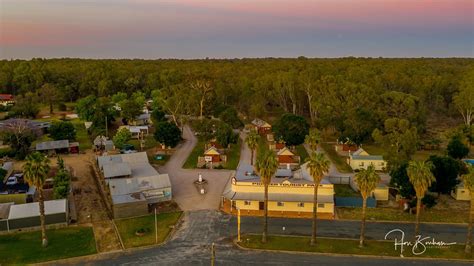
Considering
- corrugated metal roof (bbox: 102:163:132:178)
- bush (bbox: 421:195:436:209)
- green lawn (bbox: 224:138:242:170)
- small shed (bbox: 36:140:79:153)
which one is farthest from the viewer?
small shed (bbox: 36:140:79:153)

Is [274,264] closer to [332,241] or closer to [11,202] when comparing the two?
[332,241]

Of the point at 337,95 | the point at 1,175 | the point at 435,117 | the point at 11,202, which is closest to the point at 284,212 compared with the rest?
the point at 11,202

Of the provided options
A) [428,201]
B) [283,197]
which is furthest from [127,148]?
[428,201]

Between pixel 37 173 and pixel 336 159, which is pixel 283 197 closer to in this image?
pixel 37 173

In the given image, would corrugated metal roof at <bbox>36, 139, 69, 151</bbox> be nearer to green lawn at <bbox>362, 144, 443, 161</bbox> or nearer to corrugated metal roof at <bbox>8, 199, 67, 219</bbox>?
corrugated metal roof at <bbox>8, 199, 67, 219</bbox>

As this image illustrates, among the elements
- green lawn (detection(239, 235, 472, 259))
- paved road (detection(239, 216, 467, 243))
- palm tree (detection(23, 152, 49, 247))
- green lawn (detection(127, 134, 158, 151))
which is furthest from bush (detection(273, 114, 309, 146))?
palm tree (detection(23, 152, 49, 247))

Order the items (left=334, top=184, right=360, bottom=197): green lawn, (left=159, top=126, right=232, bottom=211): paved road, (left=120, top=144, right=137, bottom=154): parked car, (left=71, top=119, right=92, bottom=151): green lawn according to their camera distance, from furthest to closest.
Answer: (left=71, top=119, right=92, bottom=151): green lawn < (left=120, top=144, right=137, bottom=154): parked car < (left=334, top=184, right=360, bottom=197): green lawn < (left=159, top=126, right=232, bottom=211): paved road
